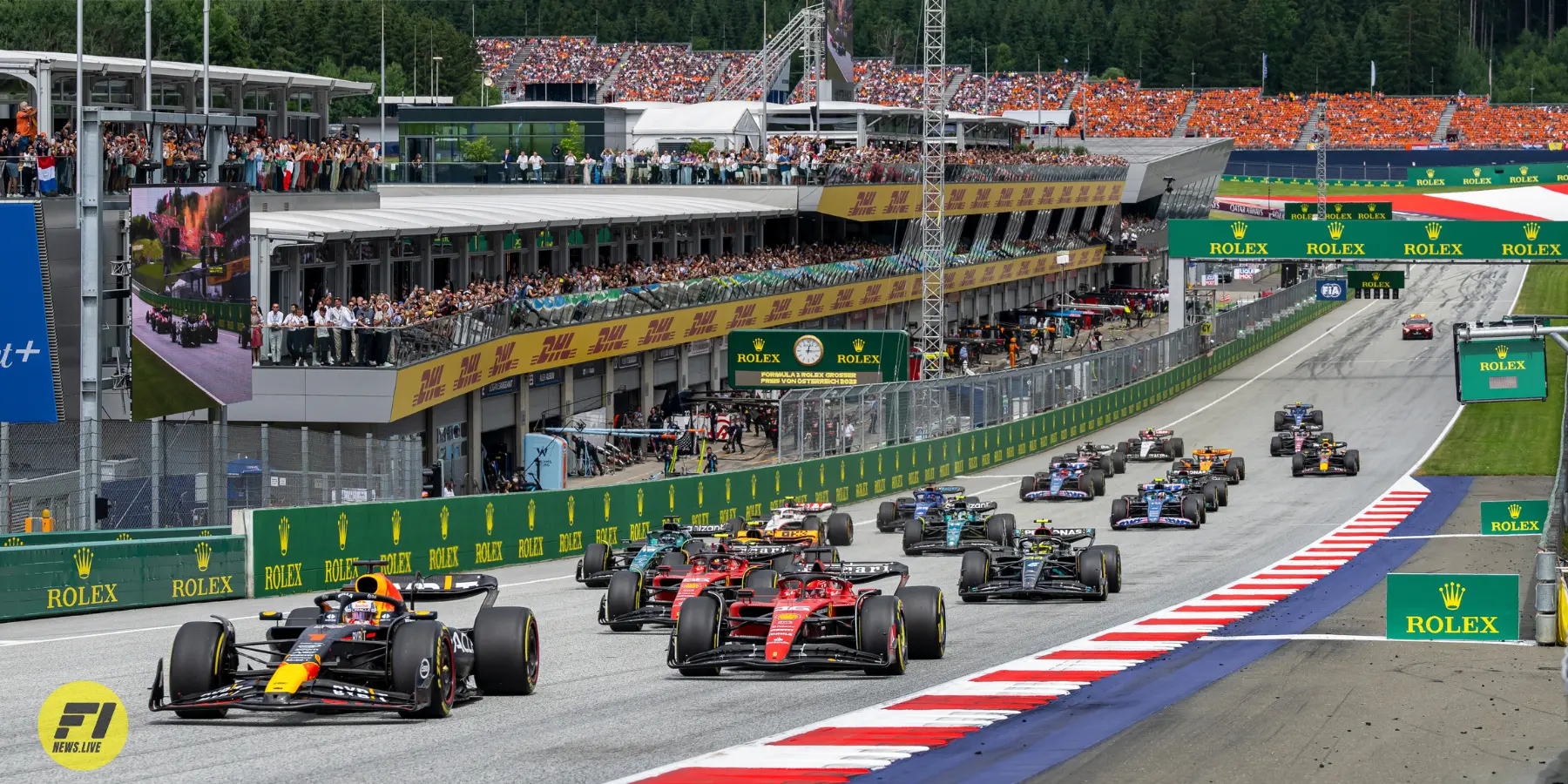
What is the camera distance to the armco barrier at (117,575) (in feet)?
66.7

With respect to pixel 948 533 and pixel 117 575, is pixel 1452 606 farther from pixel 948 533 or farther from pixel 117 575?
pixel 117 575

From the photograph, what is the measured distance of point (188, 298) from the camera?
26531mm

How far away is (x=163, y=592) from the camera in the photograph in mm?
22141

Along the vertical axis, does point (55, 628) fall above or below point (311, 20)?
below

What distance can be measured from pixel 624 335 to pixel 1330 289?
5176cm

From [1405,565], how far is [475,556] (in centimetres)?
1377

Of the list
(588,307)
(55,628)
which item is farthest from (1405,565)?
(588,307)

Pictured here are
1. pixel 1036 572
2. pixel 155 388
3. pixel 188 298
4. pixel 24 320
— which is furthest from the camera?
pixel 24 320

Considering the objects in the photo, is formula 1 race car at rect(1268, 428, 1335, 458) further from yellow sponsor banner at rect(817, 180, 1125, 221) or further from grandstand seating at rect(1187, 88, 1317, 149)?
grandstand seating at rect(1187, 88, 1317, 149)

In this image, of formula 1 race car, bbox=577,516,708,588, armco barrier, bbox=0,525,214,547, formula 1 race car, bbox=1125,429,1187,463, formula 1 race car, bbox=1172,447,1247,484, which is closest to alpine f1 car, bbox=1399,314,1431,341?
formula 1 race car, bbox=1125,429,1187,463

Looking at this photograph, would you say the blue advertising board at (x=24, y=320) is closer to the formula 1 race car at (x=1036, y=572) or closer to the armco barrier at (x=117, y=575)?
the armco barrier at (x=117, y=575)

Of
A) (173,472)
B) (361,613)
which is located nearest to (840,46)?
(173,472)

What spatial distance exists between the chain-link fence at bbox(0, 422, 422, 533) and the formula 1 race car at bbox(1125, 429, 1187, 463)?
26.9m

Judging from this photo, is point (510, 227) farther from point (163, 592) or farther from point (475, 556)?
→ point (163, 592)
